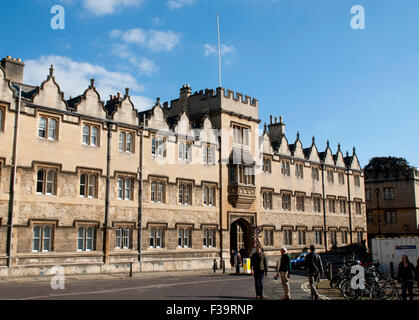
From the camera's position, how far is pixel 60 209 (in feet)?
92.0

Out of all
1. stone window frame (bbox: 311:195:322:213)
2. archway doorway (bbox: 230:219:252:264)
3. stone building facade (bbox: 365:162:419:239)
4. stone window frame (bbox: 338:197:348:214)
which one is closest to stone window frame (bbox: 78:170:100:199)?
archway doorway (bbox: 230:219:252:264)

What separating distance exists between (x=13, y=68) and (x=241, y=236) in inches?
881

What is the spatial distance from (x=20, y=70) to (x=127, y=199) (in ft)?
35.6

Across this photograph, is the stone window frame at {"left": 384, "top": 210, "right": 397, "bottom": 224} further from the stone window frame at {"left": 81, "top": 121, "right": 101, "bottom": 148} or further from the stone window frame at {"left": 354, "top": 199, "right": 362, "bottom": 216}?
the stone window frame at {"left": 81, "top": 121, "right": 101, "bottom": 148}

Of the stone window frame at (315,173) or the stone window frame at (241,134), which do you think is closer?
the stone window frame at (241,134)

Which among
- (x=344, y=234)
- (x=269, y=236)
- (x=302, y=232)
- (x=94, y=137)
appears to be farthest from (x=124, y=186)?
(x=344, y=234)

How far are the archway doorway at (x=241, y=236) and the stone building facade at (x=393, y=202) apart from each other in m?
31.6

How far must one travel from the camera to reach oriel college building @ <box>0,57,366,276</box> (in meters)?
26.9

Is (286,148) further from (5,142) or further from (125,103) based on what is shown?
(5,142)

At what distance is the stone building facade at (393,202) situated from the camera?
207 ft

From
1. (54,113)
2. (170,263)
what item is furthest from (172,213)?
(54,113)

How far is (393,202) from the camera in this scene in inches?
2552

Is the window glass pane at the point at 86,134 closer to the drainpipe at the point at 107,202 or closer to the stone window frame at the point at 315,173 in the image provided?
the drainpipe at the point at 107,202

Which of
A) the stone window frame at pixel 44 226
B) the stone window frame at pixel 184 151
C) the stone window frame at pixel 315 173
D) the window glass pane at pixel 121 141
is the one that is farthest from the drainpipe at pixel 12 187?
the stone window frame at pixel 315 173
